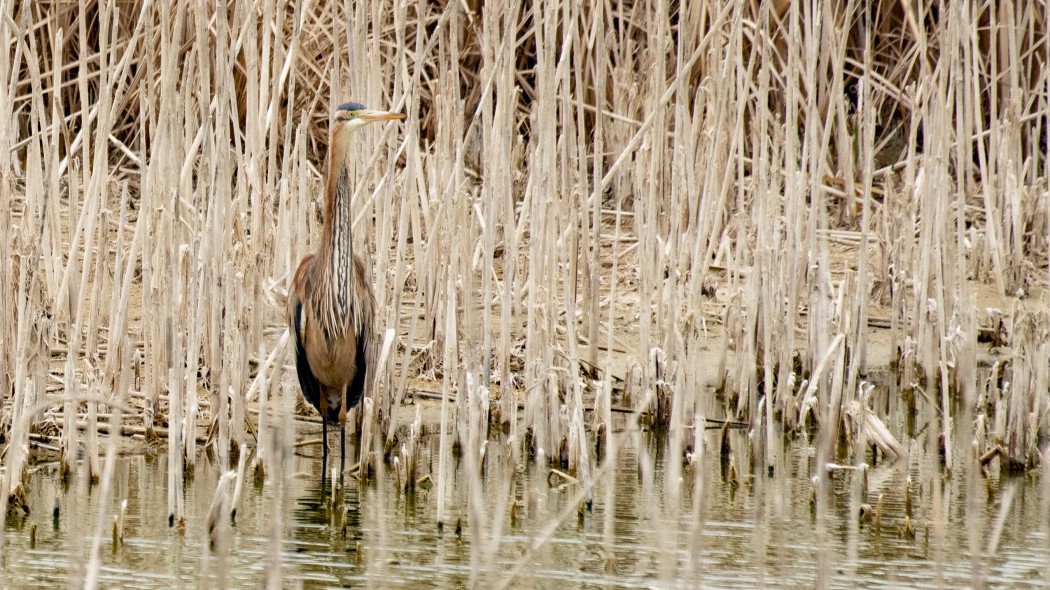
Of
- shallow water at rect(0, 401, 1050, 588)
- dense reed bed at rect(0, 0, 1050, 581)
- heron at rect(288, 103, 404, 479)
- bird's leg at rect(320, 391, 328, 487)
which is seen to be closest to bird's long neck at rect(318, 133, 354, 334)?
heron at rect(288, 103, 404, 479)

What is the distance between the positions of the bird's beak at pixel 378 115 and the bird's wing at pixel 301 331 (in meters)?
0.61

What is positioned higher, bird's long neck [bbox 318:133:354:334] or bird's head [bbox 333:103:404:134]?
bird's head [bbox 333:103:404:134]

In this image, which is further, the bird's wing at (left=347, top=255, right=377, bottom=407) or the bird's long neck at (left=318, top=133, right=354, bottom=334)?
the bird's wing at (left=347, top=255, right=377, bottom=407)

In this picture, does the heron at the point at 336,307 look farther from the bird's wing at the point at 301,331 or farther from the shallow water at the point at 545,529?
the shallow water at the point at 545,529

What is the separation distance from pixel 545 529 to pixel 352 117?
2.11m

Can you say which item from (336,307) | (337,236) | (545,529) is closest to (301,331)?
(336,307)

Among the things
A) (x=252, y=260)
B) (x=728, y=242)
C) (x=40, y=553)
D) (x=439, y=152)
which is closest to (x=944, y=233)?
(x=728, y=242)

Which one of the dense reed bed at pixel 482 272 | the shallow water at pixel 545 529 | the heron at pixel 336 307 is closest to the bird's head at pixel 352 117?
the heron at pixel 336 307

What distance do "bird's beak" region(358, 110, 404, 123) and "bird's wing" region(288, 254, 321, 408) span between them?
61 cm

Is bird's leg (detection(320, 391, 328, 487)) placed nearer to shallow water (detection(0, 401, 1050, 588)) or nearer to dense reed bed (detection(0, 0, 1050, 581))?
shallow water (detection(0, 401, 1050, 588))

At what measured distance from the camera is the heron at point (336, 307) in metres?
5.34

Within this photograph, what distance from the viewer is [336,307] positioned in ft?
17.9

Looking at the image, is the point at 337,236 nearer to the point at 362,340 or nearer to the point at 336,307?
the point at 336,307

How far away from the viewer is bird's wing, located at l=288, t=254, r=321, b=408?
5.38 m
